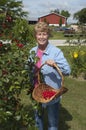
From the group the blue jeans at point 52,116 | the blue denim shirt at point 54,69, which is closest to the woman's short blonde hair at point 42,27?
the blue denim shirt at point 54,69

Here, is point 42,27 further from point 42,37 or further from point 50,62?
point 50,62

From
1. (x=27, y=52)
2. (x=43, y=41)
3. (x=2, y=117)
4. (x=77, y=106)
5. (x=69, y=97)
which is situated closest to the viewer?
(x=2, y=117)

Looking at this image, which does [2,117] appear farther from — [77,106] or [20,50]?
[77,106]

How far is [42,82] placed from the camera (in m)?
4.94

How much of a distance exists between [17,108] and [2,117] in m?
0.38

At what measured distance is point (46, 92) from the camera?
488 centimetres

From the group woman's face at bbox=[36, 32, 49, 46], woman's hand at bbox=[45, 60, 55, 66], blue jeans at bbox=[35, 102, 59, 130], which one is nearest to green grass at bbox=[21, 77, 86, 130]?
blue jeans at bbox=[35, 102, 59, 130]

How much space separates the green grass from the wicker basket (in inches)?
60.2

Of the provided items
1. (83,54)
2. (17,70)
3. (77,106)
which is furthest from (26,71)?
(83,54)

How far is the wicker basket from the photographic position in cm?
475

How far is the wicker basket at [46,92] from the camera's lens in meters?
4.75

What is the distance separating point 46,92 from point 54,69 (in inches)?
11.5

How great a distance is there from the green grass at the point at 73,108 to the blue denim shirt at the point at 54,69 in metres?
1.46

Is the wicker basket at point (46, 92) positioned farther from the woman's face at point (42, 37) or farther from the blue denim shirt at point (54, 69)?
the woman's face at point (42, 37)
